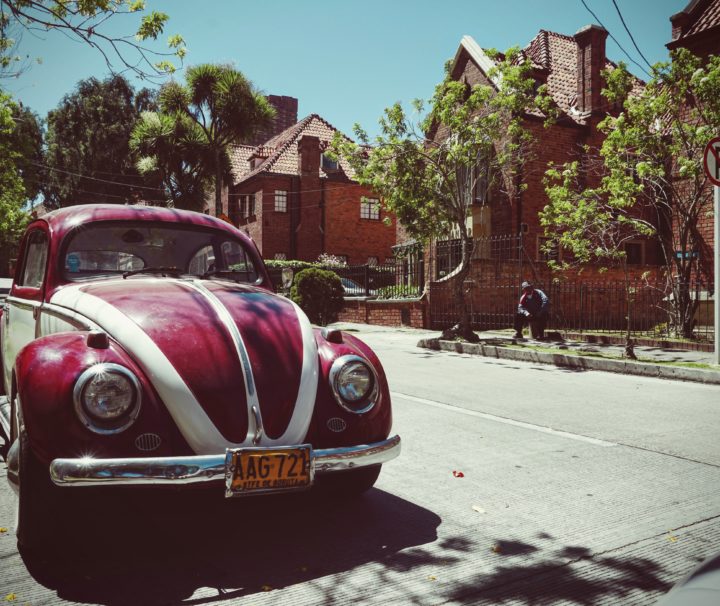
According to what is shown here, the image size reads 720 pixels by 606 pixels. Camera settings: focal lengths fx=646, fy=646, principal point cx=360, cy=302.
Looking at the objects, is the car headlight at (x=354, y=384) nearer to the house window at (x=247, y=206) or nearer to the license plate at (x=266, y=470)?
the license plate at (x=266, y=470)

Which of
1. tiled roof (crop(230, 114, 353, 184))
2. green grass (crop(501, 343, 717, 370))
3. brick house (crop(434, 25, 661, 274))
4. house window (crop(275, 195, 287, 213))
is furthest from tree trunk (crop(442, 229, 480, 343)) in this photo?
house window (crop(275, 195, 287, 213))

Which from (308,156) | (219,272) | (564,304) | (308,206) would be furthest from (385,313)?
(308,156)

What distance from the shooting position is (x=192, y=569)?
300cm

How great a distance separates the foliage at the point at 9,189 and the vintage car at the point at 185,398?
21507mm

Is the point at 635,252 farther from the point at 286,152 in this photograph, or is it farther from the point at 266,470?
the point at 266,470

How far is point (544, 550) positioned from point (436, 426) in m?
2.84

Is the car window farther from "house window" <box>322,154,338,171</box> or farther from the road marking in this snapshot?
"house window" <box>322,154,338,171</box>

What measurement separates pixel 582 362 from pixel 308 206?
93.7 ft

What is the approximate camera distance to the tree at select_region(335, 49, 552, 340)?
1530 cm

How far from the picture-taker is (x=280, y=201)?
126ft

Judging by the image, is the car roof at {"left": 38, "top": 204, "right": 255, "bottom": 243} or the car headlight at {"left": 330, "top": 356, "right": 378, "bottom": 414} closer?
the car headlight at {"left": 330, "top": 356, "right": 378, "bottom": 414}

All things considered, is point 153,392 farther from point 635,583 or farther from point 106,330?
point 635,583

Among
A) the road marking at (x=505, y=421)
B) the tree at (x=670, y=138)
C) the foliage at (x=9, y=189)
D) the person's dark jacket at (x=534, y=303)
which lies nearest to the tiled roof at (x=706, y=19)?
the tree at (x=670, y=138)

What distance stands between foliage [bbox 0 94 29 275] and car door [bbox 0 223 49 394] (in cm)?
1924
